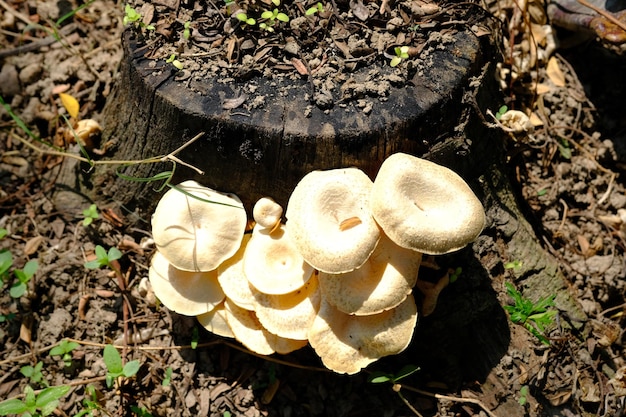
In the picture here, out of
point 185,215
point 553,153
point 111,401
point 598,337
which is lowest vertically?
point 111,401

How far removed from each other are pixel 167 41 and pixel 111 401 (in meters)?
2.65

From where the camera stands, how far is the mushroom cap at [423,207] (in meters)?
2.99

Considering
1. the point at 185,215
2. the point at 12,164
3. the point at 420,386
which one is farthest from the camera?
the point at 12,164

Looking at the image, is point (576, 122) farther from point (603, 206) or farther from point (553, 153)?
point (603, 206)

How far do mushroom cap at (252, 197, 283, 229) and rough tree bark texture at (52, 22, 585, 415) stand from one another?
19 cm

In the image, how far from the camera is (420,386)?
400 centimetres

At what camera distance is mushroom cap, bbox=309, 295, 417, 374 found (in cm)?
330

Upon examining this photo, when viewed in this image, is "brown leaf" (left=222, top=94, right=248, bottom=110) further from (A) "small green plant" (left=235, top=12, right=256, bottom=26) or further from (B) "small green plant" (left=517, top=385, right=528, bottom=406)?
(B) "small green plant" (left=517, top=385, right=528, bottom=406)

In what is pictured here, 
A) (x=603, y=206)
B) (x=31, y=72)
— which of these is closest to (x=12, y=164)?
(x=31, y=72)

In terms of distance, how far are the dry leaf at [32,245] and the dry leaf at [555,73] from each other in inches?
188

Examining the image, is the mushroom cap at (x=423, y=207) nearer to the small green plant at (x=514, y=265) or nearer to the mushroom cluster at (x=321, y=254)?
the mushroom cluster at (x=321, y=254)

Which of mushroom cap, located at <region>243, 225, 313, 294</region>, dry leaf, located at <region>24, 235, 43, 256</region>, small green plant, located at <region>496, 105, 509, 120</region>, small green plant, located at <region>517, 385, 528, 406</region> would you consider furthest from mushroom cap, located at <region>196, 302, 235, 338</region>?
small green plant, located at <region>496, 105, 509, 120</region>

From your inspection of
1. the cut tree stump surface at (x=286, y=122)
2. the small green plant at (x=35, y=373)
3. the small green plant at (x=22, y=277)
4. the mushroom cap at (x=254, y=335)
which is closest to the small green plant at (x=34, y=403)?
the small green plant at (x=35, y=373)

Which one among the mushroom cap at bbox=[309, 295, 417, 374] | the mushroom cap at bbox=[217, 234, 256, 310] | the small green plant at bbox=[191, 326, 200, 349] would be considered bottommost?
the small green plant at bbox=[191, 326, 200, 349]
